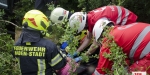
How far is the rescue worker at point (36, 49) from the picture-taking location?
3.51 metres

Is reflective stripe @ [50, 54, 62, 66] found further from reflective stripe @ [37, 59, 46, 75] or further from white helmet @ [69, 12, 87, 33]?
white helmet @ [69, 12, 87, 33]

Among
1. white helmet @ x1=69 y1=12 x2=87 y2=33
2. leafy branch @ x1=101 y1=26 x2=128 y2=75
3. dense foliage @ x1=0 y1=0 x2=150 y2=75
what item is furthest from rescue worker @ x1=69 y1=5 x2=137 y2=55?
leafy branch @ x1=101 y1=26 x2=128 y2=75

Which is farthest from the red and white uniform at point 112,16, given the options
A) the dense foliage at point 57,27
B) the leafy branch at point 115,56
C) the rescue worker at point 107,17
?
the leafy branch at point 115,56

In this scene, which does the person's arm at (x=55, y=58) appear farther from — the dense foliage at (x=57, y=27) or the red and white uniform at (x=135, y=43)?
the red and white uniform at (x=135, y=43)

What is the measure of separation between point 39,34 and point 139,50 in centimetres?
108

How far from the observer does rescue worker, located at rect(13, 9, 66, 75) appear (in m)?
3.51

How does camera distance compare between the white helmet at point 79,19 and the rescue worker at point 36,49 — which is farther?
the white helmet at point 79,19

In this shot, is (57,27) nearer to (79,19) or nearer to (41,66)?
(79,19)

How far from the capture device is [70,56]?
3.73 meters

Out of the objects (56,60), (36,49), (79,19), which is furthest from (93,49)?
(36,49)

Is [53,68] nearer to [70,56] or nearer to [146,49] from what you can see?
[70,56]

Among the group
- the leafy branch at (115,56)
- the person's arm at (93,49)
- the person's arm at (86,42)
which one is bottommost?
the person's arm at (86,42)

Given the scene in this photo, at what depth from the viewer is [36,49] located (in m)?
3.52

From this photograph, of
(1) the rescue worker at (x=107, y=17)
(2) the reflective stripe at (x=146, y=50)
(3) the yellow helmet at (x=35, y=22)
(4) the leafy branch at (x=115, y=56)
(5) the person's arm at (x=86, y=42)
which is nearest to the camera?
(4) the leafy branch at (x=115, y=56)
